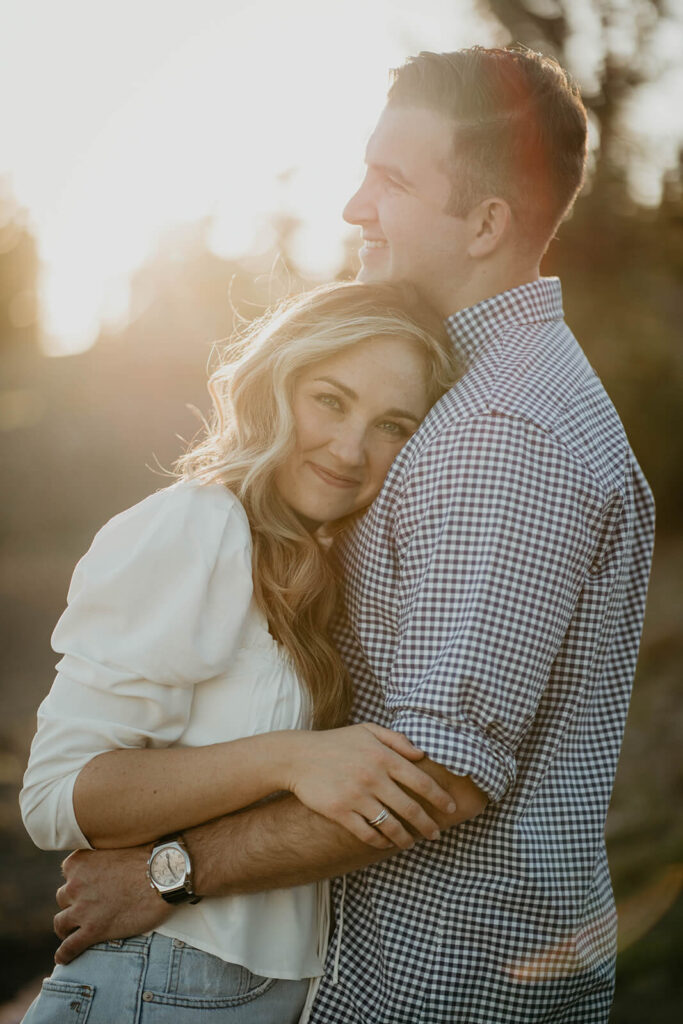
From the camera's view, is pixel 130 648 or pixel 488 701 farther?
pixel 130 648

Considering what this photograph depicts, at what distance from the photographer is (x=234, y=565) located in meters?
1.97

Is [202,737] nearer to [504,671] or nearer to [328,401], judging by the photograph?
[504,671]

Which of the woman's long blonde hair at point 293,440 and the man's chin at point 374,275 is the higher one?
the man's chin at point 374,275

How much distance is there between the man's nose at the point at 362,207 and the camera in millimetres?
2553

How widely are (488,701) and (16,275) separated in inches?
712

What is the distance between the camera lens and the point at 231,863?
1860 mm

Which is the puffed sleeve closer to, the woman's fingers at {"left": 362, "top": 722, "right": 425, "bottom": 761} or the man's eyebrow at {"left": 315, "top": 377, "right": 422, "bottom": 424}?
the woman's fingers at {"left": 362, "top": 722, "right": 425, "bottom": 761}

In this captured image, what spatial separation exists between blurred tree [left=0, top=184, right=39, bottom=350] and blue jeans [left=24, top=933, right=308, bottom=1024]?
17267 mm

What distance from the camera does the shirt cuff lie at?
5.59ft

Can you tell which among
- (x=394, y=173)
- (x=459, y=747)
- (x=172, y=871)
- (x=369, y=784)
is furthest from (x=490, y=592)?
(x=394, y=173)

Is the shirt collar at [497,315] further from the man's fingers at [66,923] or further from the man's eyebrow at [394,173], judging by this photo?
the man's fingers at [66,923]

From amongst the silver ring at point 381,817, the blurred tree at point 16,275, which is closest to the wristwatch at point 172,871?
the silver ring at point 381,817

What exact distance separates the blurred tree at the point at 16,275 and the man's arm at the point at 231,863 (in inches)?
677

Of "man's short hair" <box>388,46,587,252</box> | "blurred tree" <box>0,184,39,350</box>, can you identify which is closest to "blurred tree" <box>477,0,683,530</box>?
"man's short hair" <box>388,46,587,252</box>
